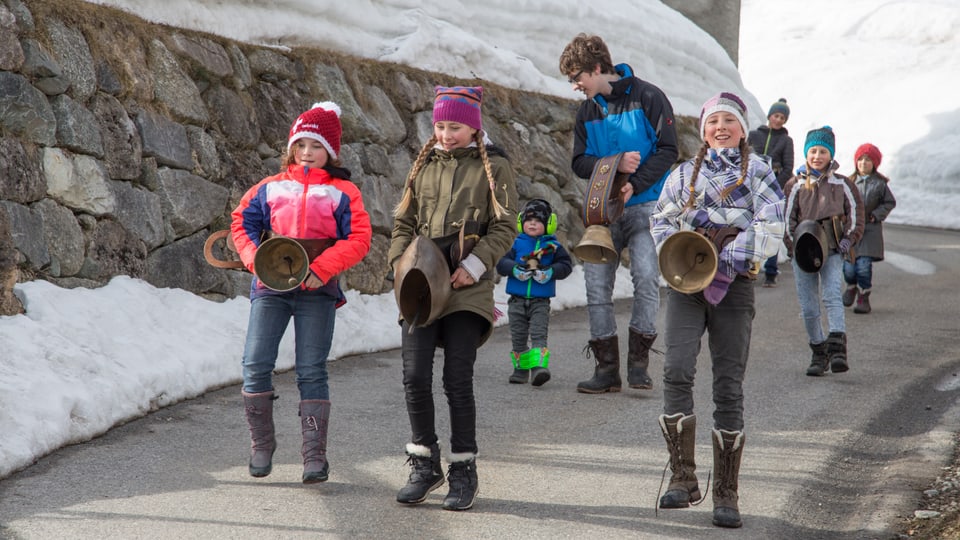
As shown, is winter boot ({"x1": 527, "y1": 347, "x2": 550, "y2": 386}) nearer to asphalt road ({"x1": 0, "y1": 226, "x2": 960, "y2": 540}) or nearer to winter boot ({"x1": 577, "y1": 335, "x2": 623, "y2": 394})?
asphalt road ({"x1": 0, "y1": 226, "x2": 960, "y2": 540})

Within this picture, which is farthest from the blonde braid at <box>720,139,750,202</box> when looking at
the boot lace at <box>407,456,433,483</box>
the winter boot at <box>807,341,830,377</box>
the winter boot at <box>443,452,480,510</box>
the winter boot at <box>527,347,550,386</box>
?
the winter boot at <box>807,341,830,377</box>

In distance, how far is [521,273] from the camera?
301 inches

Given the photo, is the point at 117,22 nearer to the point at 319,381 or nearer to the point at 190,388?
the point at 190,388

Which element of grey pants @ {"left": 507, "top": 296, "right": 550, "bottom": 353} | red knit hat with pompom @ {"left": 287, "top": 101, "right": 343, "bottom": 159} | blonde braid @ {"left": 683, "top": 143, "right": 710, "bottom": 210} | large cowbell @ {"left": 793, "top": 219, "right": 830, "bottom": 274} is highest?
red knit hat with pompom @ {"left": 287, "top": 101, "right": 343, "bottom": 159}

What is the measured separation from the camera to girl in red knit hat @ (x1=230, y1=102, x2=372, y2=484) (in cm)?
501

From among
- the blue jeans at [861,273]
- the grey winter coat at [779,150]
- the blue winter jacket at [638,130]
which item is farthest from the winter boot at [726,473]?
the grey winter coat at [779,150]

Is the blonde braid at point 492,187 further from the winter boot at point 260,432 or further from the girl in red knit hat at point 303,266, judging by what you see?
the winter boot at point 260,432

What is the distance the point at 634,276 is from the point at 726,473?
2743 mm

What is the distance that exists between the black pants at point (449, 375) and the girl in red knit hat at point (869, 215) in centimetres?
765

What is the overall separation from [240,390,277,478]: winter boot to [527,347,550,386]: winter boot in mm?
2650

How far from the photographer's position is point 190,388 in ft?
21.8

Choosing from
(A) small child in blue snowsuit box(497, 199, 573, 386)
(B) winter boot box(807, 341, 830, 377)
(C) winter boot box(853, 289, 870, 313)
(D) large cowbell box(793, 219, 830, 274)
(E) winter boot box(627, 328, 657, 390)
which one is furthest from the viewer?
(C) winter boot box(853, 289, 870, 313)

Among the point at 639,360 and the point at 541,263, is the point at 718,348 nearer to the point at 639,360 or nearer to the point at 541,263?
the point at 639,360

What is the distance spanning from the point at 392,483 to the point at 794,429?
97.1 inches
